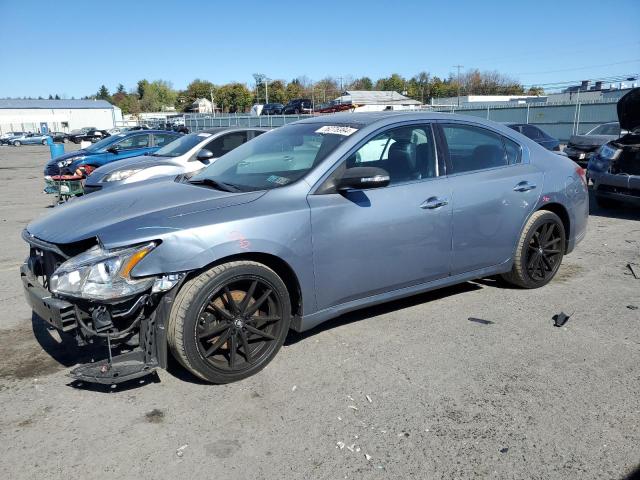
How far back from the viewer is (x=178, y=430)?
2873 millimetres

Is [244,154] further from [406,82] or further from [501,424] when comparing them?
[406,82]

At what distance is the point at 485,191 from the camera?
4.34 m

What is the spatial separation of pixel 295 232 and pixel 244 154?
133 cm

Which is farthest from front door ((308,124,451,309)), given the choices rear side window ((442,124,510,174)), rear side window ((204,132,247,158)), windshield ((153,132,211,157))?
windshield ((153,132,211,157))

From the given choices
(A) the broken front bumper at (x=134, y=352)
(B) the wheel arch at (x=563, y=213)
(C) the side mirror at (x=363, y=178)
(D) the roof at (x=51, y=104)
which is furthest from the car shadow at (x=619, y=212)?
(D) the roof at (x=51, y=104)

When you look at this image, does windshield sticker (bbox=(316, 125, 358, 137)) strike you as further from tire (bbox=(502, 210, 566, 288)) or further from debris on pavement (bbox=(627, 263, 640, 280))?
debris on pavement (bbox=(627, 263, 640, 280))

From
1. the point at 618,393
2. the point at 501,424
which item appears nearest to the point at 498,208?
the point at 618,393

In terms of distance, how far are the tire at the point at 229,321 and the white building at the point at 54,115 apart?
297 ft

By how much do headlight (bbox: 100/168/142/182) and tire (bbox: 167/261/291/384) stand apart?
6140 mm

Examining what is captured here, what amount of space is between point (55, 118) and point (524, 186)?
327 ft

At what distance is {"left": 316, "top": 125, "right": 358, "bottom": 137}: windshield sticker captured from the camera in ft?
12.9

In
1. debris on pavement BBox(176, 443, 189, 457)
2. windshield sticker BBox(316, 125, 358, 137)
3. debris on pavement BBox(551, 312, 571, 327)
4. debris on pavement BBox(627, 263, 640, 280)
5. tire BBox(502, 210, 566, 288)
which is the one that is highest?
windshield sticker BBox(316, 125, 358, 137)

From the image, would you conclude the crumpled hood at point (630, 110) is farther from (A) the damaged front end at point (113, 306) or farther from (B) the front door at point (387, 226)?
(A) the damaged front end at point (113, 306)

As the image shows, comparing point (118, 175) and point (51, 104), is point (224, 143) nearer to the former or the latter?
point (118, 175)
